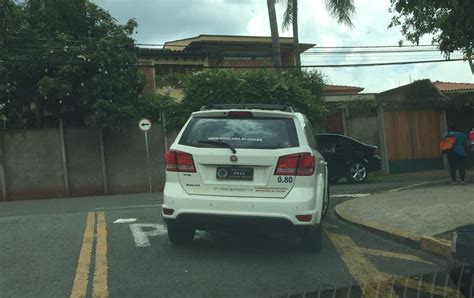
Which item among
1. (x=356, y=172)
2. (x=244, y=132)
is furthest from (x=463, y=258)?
(x=356, y=172)

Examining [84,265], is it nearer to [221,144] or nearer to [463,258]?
[221,144]

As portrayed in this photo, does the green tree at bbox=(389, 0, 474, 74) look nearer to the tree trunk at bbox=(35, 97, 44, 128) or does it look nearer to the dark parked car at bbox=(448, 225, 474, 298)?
the dark parked car at bbox=(448, 225, 474, 298)

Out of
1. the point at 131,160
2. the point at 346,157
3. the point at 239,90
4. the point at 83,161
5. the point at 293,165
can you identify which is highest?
the point at 239,90

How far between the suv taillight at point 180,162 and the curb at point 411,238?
295 cm

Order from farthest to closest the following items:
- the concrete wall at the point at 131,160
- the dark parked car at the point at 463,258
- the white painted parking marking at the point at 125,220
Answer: the concrete wall at the point at 131,160 → the white painted parking marking at the point at 125,220 → the dark parked car at the point at 463,258

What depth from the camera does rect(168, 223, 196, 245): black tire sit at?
679 centimetres

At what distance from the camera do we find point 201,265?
599cm

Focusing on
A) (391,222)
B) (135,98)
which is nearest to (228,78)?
(135,98)

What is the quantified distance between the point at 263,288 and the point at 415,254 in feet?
7.96

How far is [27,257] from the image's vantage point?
6.43 metres

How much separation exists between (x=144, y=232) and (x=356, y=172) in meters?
10.7

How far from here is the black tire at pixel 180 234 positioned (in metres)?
6.79

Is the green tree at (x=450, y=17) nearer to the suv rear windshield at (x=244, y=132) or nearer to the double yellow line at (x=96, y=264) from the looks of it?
the suv rear windshield at (x=244, y=132)

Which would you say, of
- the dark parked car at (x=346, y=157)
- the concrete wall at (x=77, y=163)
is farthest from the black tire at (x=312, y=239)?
the concrete wall at (x=77, y=163)
